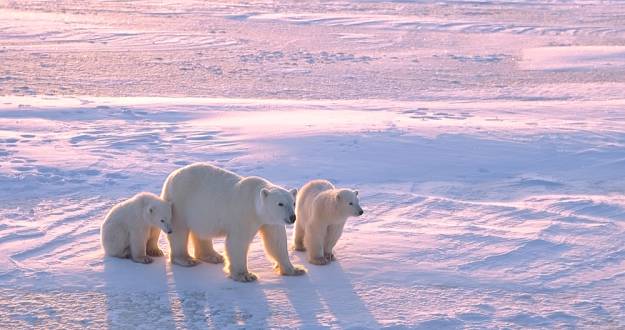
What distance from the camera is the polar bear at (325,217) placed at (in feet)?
20.4

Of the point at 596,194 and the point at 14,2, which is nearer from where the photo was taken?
the point at 596,194

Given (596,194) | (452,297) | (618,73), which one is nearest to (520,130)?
(596,194)

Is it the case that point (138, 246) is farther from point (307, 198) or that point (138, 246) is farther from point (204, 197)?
point (307, 198)

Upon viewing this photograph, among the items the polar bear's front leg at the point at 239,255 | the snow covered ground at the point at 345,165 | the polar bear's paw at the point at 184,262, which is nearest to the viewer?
the snow covered ground at the point at 345,165

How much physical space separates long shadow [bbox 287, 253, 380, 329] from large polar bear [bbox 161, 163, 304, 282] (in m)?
0.19

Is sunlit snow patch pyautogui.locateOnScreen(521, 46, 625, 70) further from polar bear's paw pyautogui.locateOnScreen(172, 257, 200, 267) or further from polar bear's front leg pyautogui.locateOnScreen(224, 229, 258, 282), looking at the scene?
polar bear's front leg pyautogui.locateOnScreen(224, 229, 258, 282)

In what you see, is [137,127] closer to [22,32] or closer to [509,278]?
[509,278]

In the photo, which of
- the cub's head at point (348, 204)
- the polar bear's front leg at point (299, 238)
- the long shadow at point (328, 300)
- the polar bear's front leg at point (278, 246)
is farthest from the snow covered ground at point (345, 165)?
the cub's head at point (348, 204)

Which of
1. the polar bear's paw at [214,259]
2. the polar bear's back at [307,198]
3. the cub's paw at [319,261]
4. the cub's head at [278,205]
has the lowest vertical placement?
the cub's paw at [319,261]

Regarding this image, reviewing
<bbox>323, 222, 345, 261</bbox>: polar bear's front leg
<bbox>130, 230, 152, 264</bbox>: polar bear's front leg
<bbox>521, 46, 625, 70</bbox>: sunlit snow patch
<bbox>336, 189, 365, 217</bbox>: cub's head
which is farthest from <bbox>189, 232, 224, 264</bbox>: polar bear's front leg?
<bbox>521, 46, 625, 70</bbox>: sunlit snow patch

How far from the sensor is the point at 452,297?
223 inches

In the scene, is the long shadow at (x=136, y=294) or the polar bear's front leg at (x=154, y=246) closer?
the long shadow at (x=136, y=294)

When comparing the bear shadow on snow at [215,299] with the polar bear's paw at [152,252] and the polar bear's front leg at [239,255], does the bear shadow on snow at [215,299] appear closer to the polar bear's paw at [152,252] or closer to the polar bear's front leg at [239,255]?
the polar bear's front leg at [239,255]

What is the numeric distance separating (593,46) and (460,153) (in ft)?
36.7
